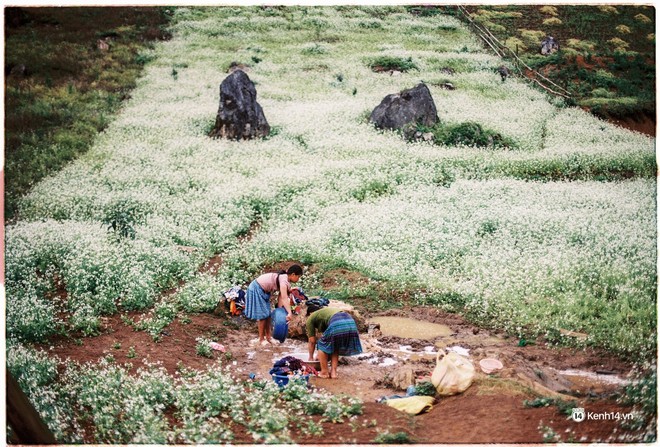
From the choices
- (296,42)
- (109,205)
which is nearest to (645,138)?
(296,42)

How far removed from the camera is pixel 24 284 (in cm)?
1245

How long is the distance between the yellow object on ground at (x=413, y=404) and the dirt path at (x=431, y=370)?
0.34 feet

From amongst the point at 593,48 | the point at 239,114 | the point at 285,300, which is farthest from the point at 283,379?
the point at 593,48

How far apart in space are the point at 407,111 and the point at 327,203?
323cm

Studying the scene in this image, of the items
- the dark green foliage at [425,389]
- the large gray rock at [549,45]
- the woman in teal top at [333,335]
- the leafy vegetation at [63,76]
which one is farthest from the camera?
the large gray rock at [549,45]

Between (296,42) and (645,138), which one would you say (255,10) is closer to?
(296,42)

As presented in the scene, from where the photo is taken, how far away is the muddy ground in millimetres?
9953

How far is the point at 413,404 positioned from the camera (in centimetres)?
1018

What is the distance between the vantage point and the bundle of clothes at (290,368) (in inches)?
425

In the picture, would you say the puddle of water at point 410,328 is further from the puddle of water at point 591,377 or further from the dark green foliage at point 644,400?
the dark green foliage at point 644,400

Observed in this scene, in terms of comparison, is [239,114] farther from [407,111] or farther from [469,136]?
[469,136]

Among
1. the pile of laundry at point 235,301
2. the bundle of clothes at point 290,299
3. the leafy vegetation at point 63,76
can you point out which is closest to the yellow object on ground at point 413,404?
the bundle of clothes at point 290,299

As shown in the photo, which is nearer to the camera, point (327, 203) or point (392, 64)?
point (327, 203)

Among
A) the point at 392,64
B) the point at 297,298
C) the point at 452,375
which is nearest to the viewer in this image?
the point at 452,375
